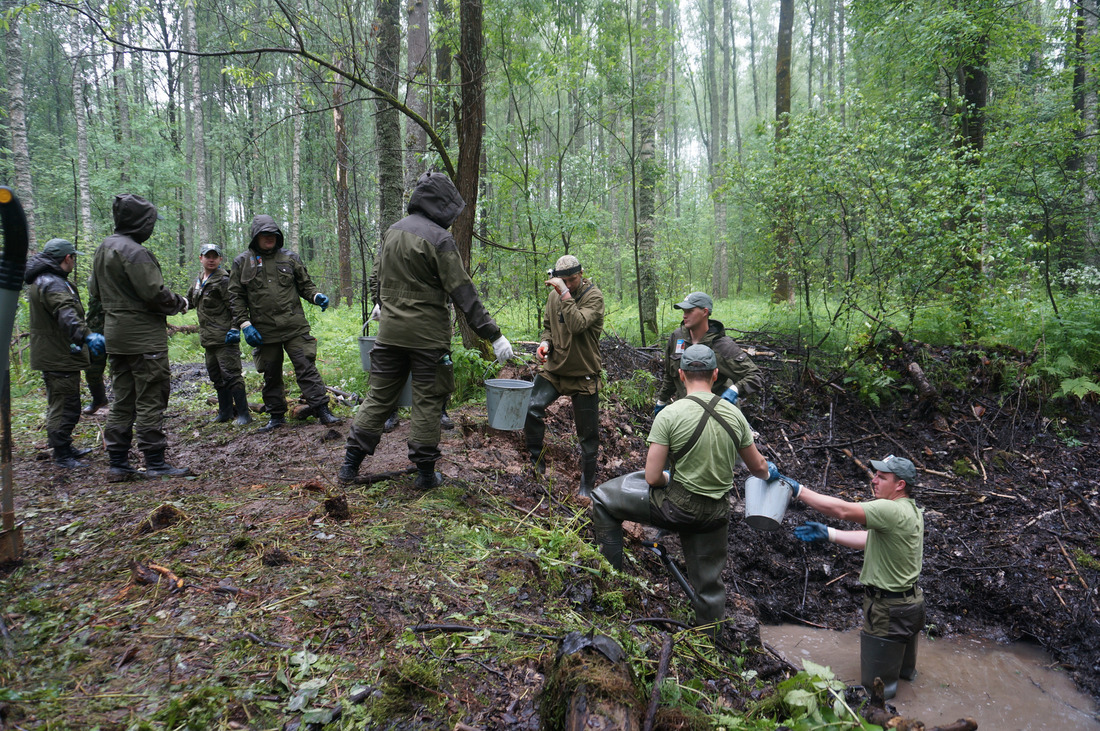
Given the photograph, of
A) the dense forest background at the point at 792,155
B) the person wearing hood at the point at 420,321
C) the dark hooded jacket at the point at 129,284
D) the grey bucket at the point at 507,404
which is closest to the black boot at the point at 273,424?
the dark hooded jacket at the point at 129,284

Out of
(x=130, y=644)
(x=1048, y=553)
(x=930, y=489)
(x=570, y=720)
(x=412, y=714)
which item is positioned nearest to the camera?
(x=570, y=720)

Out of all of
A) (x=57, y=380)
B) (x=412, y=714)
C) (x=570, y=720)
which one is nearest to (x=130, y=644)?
(x=412, y=714)

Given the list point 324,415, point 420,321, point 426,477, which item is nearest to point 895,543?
point 426,477

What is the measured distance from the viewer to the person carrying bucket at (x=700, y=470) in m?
3.52

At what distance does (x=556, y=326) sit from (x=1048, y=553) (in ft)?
17.8

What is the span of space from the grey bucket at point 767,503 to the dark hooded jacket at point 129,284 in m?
5.05

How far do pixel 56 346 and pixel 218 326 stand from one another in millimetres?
1557

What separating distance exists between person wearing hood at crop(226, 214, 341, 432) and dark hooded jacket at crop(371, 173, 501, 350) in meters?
2.12

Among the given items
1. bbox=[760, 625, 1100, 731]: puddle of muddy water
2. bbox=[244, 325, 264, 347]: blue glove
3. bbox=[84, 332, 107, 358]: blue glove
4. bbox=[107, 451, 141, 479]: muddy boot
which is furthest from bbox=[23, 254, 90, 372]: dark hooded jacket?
bbox=[760, 625, 1100, 731]: puddle of muddy water

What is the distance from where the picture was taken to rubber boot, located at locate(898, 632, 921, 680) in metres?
4.03

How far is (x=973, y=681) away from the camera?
13.6 feet

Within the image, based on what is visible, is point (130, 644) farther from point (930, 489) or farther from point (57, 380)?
point (930, 489)

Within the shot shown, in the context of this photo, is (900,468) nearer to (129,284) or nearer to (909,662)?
(909,662)

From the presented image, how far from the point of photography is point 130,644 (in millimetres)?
2436
